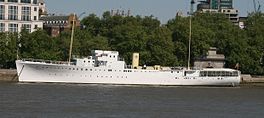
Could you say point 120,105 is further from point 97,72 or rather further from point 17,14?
point 17,14

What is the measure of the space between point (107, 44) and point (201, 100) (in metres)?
58.6

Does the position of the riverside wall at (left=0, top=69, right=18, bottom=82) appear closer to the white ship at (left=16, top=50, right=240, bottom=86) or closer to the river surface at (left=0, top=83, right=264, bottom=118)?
the white ship at (left=16, top=50, right=240, bottom=86)

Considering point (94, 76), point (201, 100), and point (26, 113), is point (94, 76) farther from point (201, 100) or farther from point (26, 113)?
point (26, 113)

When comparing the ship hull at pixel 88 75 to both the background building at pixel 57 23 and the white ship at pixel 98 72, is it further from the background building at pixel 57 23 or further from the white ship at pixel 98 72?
the background building at pixel 57 23

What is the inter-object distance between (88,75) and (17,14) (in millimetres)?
44950

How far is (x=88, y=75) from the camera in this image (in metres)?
110

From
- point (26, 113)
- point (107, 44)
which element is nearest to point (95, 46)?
point (107, 44)

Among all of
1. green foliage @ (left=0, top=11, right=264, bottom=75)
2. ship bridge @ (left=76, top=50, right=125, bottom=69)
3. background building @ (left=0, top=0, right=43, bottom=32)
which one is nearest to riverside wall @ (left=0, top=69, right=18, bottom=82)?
green foliage @ (left=0, top=11, right=264, bottom=75)

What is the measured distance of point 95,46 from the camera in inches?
5172

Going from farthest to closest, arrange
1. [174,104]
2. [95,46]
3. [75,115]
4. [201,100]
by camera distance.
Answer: [95,46] < [201,100] < [174,104] < [75,115]

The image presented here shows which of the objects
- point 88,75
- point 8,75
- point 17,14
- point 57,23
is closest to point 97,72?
point 88,75

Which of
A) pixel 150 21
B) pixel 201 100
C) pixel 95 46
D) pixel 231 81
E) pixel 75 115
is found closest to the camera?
pixel 75 115

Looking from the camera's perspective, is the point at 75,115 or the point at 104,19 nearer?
the point at 75,115

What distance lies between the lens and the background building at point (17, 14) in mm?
148000
